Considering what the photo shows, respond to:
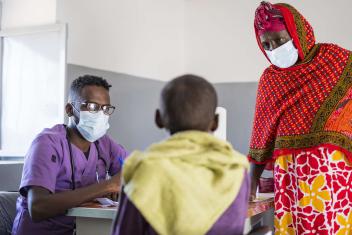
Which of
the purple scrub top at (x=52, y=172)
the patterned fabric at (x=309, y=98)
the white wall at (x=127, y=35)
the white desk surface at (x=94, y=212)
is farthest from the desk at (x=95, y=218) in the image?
the white wall at (x=127, y=35)

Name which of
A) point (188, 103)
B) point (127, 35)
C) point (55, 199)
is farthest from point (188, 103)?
point (127, 35)

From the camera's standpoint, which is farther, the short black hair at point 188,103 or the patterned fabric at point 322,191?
the patterned fabric at point 322,191

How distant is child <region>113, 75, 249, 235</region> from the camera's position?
1062 mm

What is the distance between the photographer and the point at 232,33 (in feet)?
15.5

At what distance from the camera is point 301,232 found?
2.04 m

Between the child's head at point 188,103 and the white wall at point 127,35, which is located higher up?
the white wall at point 127,35

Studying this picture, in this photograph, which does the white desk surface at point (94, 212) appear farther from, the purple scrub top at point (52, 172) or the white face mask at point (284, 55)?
the white face mask at point (284, 55)

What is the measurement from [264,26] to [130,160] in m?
1.16

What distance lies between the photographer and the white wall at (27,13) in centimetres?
345

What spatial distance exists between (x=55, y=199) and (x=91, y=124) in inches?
15.9

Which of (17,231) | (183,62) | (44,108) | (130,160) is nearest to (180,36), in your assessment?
(183,62)

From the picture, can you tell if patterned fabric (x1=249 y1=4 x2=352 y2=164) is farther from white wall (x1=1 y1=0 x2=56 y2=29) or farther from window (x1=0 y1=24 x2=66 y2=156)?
white wall (x1=1 y1=0 x2=56 y2=29)

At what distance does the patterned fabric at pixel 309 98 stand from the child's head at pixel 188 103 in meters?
0.99

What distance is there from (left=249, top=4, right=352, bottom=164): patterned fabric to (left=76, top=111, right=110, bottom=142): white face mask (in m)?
0.72
